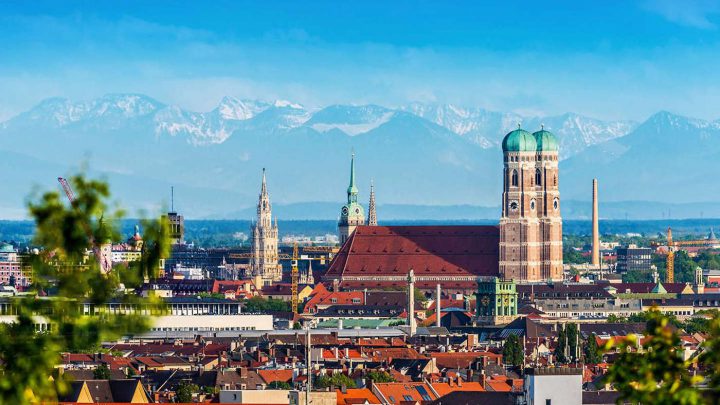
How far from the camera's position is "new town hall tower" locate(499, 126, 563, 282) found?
18475cm

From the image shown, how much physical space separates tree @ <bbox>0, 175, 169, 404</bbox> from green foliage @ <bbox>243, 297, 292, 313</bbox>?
141 metres

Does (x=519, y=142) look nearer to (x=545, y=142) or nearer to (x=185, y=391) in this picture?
(x=545, y=142)

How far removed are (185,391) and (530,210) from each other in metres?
112

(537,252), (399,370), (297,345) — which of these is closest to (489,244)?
(537,252)

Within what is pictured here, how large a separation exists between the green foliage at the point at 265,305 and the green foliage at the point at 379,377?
72700mm

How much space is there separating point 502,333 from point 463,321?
12.1 metres

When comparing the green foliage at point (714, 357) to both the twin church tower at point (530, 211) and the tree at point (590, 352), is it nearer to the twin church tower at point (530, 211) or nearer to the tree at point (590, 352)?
the tree at point (590, 352)

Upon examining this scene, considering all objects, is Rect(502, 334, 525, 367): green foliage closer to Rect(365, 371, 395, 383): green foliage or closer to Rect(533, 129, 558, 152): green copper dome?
Rect(365, 371, 395, 383): green foliage

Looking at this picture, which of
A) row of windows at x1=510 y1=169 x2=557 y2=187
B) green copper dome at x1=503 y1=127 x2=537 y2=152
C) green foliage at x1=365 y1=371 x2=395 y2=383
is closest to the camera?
green foliage at x1=365 y1=371 x2=395 y2=383

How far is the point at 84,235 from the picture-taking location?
21750mm

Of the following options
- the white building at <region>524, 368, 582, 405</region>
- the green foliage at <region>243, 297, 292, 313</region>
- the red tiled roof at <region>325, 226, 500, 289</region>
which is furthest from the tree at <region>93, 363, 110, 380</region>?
the red tiled roof at <region>325, 226, 500, 289</region>

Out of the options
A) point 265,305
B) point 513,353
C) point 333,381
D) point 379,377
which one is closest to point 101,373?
point 333,381

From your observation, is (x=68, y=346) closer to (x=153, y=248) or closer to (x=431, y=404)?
(x=153, y=248)

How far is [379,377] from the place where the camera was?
88.6 m
